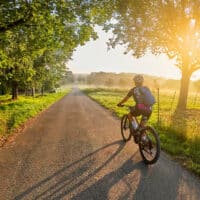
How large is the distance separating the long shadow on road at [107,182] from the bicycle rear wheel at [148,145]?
0.76ft

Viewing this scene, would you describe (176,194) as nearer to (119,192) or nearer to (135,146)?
(119,192)

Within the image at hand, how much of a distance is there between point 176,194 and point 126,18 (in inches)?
703

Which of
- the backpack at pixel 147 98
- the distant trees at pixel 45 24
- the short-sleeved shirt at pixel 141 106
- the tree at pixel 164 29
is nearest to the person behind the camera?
the backpack at pixel 147 98

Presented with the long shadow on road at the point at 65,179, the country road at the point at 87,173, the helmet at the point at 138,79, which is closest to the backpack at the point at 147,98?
the helmet at the point at 138,79

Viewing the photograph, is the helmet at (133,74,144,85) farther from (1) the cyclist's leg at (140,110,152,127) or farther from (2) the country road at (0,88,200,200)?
(2) the country road at (0,88,200,200)

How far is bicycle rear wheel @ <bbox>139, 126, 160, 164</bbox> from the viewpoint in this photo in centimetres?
627

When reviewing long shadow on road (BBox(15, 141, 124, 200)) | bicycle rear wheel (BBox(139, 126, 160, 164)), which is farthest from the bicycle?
long shadow on road (BBox(15, 141, 124, 200))

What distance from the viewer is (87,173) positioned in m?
5.68

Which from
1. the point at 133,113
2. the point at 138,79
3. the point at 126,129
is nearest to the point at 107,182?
the point at 133,113

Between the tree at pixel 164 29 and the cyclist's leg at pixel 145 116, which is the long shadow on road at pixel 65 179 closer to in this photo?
the cyclist's leg at pixel 145 116

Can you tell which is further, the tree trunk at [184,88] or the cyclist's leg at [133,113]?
the tree trunk at [184,88]

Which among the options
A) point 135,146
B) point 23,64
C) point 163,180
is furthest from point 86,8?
point 23,64

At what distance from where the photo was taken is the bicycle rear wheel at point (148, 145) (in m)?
6.27

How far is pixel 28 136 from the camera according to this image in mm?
9742
